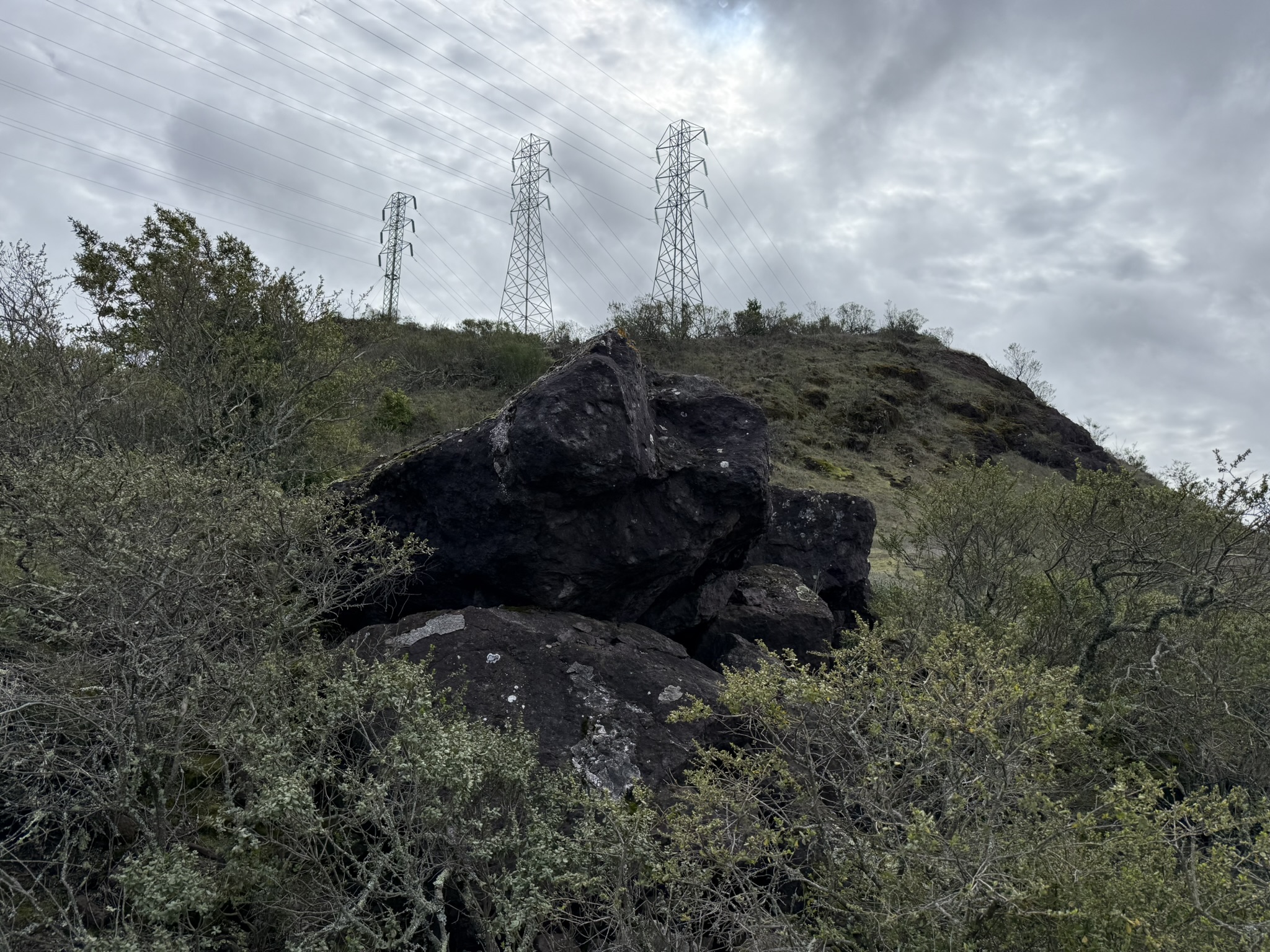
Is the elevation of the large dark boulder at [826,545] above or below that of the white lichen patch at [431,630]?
above

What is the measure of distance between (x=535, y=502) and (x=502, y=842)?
9.43 ft

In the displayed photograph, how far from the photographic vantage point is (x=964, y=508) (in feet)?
28.7

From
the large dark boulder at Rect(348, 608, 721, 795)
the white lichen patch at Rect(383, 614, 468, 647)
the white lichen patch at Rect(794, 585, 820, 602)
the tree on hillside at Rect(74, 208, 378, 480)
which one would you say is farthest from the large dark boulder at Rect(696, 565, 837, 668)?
the tree on hillside at Rect(74, 208, 378, 480)

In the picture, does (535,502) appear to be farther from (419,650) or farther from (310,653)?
(310,653)

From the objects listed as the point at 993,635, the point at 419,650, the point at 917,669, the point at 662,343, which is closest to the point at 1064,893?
the point at 917,669

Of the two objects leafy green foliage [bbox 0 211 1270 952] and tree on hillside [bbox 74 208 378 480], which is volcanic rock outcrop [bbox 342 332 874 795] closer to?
leafy green foliage [bbox 0 211 1270 952]

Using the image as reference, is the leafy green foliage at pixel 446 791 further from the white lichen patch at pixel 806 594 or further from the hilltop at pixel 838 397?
the hilltop at pixel 838 397

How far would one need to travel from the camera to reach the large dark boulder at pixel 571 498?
5.88 meters

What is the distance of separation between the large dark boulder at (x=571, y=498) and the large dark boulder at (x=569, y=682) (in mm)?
517

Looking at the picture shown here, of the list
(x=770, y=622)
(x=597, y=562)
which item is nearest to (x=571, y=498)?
(x=597, y=562)

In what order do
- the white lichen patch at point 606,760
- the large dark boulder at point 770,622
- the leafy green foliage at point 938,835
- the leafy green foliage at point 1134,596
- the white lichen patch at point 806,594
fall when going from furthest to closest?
the white lichen patch at point 806,594 → the large dark boulder at point 770,622 → the leafy green foliage at point 1134,596 → the white lichen patch at point 606,760 → the leafy green foliage at point 938,835

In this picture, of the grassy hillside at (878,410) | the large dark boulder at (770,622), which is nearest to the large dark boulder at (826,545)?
the large dark boulder at (770,622)

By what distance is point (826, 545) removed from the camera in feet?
29.6

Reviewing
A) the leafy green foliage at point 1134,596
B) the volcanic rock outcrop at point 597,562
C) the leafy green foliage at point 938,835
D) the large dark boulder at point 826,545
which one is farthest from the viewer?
the large dark boulder at point 826,545
